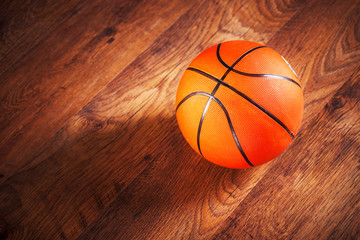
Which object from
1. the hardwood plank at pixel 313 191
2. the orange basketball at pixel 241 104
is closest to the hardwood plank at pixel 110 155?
the hardwood plank at pixel 313 191

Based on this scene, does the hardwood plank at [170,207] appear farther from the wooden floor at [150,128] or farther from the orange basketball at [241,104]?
the orange basketball at [241,104]

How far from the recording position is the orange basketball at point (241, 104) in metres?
0.89

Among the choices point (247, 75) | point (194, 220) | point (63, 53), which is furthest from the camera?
point (63, 53)

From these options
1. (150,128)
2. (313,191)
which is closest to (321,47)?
(313,191)

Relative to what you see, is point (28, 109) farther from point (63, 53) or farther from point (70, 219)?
point (70, 219)

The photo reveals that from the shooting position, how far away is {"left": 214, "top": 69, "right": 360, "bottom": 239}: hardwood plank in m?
1.10

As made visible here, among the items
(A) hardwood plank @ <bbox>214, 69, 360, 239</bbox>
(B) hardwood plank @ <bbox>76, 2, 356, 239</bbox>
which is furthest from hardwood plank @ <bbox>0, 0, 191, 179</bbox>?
(A) hardwood plank @ <bbox>214, 69, 360, 239</bbox>

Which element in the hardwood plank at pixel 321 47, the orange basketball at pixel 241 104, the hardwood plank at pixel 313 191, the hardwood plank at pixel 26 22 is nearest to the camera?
the orange basketball at pixel 241 104

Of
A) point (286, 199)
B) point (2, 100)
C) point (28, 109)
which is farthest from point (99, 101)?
point (286, 199)

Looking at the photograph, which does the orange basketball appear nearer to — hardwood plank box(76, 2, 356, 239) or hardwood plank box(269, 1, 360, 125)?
hardwood plank box(76, 2, 356, 239)

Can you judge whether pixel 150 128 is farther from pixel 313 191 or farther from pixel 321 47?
pixel 321 47

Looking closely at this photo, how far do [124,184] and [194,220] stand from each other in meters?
0.34

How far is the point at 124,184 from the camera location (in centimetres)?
121

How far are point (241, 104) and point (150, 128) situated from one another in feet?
1.76
